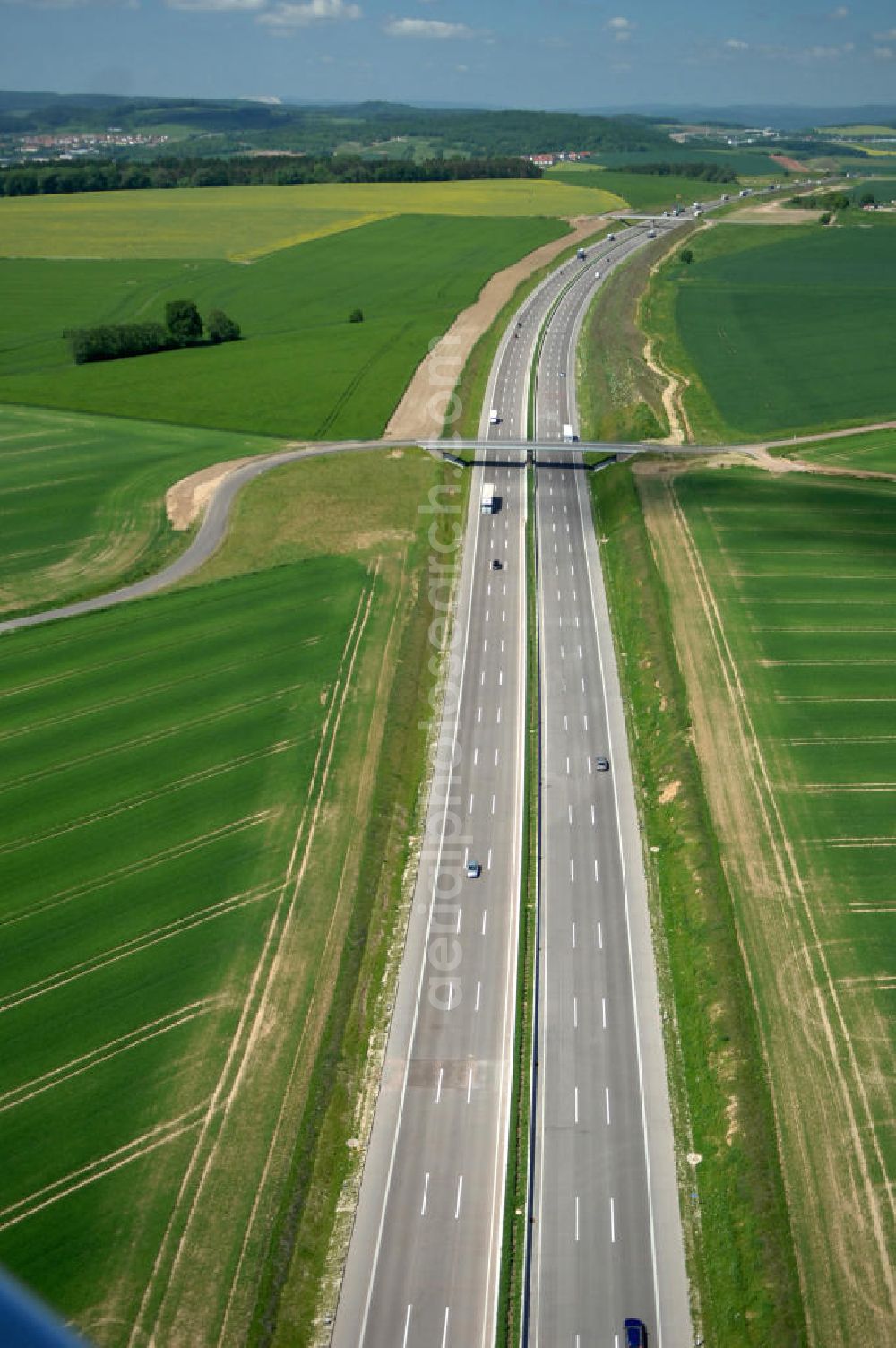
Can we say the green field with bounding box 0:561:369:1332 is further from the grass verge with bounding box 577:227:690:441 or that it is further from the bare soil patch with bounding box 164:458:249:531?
the grass verge with bounding box 577:227:690:441

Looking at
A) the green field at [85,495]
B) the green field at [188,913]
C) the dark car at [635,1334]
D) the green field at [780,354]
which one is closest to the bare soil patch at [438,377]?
the green field at [85,495]

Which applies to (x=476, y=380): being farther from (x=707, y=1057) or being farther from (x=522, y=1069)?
(x=707, y=1057)

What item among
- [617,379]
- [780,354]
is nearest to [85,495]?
[617,379]

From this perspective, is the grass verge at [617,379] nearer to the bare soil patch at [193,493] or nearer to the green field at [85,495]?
the green field at [85,495]

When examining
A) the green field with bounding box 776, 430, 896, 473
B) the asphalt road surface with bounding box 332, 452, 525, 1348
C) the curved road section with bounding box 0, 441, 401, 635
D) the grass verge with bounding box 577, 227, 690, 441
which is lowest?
the asphalt road surface with bounding box 332, 452, 525, 1348

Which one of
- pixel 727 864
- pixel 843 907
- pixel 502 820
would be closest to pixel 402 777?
pixel 502 820

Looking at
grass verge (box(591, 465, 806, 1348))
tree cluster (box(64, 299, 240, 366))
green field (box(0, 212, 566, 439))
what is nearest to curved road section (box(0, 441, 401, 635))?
green field (box(0, 212, 566, 439))

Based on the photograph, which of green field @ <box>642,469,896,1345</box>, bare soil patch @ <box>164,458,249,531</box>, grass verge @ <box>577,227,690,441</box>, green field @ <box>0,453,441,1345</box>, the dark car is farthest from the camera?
grass verge @ <box>577,227,690,441</box>
